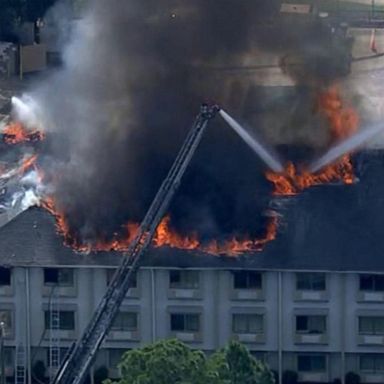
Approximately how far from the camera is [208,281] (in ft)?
120

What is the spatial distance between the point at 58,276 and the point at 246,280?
3.78 meters

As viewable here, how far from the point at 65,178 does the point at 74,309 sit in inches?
144

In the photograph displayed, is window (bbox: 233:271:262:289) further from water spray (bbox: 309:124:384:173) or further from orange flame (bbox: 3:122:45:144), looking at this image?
orange flame (bbox: 3:122:45:144)

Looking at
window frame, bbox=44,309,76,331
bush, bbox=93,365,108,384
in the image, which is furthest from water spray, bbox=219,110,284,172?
bush, bbox=93,365,108,384

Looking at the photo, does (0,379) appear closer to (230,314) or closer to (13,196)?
(230,314)

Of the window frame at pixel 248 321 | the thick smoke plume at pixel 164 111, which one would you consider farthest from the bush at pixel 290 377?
the thick smoke plume at pixel 164 111

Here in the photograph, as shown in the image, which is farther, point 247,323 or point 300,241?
point 300,241

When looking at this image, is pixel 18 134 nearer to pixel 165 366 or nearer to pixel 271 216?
pixel 271 216

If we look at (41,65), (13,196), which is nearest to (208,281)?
(13,196)

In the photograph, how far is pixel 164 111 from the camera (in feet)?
130

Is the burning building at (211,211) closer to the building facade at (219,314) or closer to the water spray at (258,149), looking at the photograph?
the building facade at (219,314)

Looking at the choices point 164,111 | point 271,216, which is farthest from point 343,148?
point 164,111

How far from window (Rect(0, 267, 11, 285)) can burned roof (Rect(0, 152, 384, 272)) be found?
0.17m

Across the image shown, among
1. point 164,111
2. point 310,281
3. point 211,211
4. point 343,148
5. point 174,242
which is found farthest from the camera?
point 343,148
